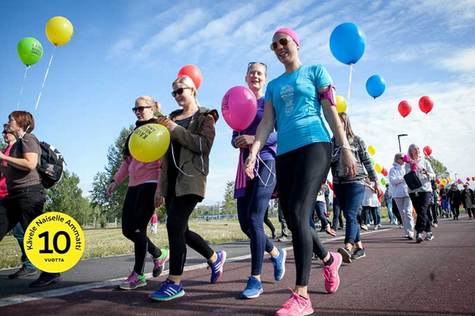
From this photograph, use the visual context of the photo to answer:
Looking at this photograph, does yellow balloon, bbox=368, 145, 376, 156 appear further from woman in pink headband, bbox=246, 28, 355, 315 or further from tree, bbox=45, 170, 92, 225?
tree, bbox=45, 170, 92, 225

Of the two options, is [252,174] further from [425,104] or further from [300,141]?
[425,104]

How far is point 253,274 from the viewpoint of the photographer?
342cm

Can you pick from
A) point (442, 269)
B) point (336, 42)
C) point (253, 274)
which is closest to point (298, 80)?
point (253, 274)

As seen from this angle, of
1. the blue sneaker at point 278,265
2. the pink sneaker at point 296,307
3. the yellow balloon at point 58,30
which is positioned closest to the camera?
the pink sneaker at point 296,307

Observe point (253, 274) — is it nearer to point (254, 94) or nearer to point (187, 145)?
point (187, 145)

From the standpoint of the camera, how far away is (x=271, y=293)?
134 inches

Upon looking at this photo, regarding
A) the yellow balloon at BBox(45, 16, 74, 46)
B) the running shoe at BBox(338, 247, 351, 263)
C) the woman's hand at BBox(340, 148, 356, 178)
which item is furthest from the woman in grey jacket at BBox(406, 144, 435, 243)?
the yellow balloon at BBox(45, 16, 74, 46)

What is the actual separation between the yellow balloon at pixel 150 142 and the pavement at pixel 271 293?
1.30 m

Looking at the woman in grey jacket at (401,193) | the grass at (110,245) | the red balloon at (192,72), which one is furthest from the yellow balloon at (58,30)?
the woman in grey jacket at (401,193)

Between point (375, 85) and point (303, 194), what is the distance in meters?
9.30

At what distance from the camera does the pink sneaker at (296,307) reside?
2504 mm

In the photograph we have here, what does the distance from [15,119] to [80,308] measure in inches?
104

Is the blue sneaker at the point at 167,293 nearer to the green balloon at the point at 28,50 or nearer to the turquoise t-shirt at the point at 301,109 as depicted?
the turquoise t-shirt at the point at 301,109

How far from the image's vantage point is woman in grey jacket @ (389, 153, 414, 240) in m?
8.75
